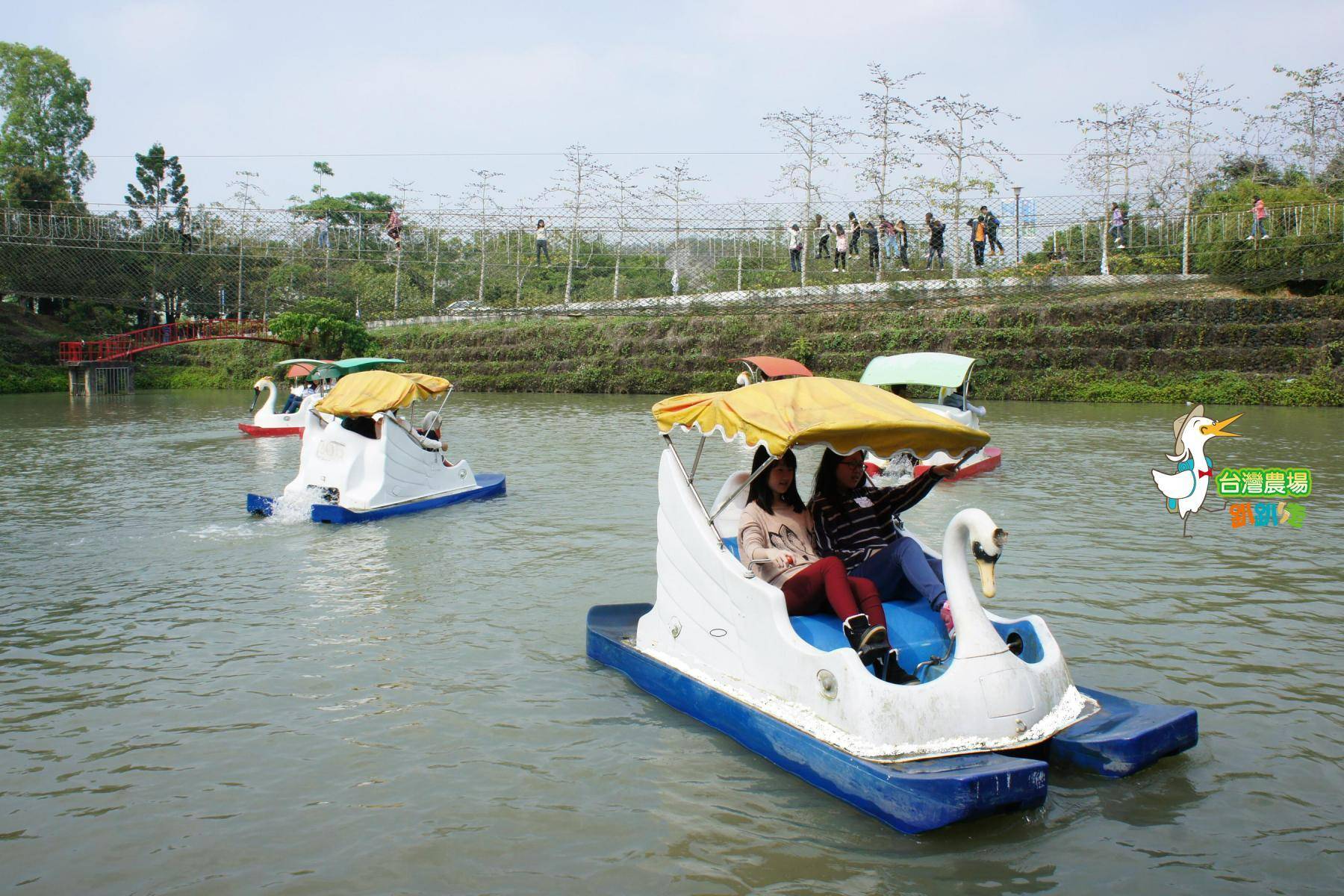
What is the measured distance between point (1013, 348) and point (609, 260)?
66.2 feet

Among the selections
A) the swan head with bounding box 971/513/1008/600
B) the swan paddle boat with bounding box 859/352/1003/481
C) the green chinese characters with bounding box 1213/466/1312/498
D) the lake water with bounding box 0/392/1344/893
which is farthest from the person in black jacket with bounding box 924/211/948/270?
the swan head with bounding box 971/513/1008/600

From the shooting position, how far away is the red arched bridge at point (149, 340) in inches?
1623

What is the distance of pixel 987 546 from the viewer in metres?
4.92

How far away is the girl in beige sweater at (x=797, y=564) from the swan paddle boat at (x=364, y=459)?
729 centimetres

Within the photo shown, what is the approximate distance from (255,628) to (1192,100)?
36.2 metres

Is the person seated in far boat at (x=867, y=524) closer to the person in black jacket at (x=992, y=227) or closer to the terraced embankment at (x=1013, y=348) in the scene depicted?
the terraced embankment at (x=1013, y=348)

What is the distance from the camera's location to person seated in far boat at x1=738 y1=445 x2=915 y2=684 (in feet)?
17.3

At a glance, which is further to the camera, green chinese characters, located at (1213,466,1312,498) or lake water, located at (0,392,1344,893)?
green chinese characters, located at (1213,466,1312,498)

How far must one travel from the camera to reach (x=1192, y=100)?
35.4 m

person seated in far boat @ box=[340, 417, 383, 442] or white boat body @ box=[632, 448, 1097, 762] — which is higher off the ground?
person seated in far boat @ box=[340, 417, 383, 442]

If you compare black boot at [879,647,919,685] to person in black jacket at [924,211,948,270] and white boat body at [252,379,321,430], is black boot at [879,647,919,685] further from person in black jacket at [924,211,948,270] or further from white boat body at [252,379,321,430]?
person in black jacket at [924,211,948,270]

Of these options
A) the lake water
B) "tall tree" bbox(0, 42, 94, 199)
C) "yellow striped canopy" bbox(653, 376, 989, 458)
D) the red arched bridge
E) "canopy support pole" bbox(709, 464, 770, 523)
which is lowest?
the lake water

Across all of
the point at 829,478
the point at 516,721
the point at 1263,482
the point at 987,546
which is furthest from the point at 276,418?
the point at 987,546

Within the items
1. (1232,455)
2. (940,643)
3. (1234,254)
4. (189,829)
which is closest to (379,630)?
(189,829)
